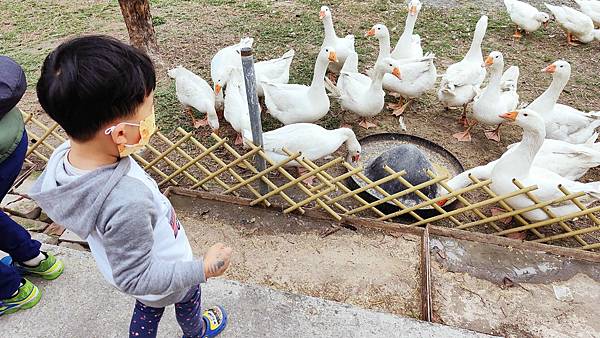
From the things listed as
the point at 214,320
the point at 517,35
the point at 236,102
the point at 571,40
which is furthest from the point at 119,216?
the point at 571,40

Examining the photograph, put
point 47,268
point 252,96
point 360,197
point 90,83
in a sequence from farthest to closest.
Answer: point 360,197 < point 252,96 < point 47,268 < point 90,83

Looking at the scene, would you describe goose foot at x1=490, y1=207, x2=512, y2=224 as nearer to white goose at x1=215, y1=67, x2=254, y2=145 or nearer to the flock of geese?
the flock of geese

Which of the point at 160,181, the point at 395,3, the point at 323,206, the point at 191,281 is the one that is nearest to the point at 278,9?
the point at 395,3

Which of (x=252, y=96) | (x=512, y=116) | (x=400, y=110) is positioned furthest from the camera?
(x=400, y=110)

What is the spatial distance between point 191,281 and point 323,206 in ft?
5.79

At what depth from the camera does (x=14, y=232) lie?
1.98 m

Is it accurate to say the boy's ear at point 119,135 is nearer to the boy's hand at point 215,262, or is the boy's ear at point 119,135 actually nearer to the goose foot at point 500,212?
the boy's hand at point 215,262

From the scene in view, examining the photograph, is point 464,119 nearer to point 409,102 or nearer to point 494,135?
point 494,135

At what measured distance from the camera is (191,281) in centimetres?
126

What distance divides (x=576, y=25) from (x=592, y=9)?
72cm

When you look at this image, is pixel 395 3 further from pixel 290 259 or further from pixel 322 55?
pixel 290 259

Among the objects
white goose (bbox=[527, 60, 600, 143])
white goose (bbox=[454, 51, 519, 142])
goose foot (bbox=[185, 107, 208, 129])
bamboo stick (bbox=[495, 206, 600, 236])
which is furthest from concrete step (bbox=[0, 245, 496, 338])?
white goose (bbox=[527, 60, 600, 143])

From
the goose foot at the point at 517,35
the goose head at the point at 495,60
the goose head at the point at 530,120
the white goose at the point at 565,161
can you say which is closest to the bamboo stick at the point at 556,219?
the white goose at the point at 565,161

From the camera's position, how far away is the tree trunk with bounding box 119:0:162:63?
460 cm
